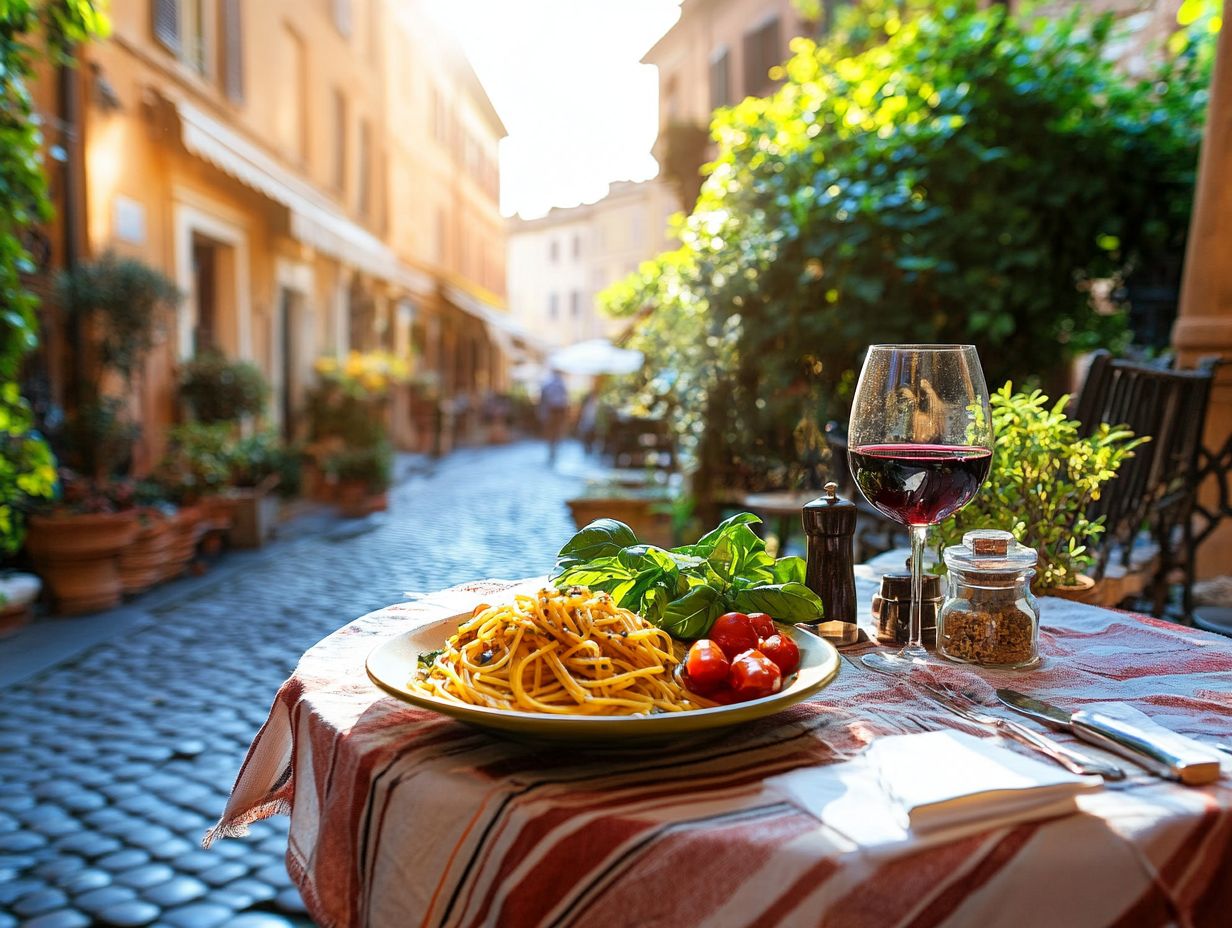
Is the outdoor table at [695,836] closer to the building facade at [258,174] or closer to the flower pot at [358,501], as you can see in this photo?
the building facade at [258,174]

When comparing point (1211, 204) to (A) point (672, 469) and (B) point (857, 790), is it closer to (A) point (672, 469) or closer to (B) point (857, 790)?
(B) point (857, 790)

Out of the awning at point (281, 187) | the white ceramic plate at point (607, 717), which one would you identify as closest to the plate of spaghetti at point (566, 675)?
the white ceramic plate at point (607, 717)

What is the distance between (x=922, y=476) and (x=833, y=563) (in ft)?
0.65

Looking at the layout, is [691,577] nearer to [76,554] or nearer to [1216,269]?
[1216,269]

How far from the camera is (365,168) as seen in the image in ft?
56.4

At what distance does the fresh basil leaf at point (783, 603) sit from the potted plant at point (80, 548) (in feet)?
18.4

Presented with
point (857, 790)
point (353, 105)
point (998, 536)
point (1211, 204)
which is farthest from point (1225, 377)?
point (353, 105)

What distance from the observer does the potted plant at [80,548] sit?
5.69 m

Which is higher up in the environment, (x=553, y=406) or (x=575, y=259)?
(x=575, y=259)

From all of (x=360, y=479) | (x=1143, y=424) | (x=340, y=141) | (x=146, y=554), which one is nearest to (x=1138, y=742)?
(x=1143, y=424)

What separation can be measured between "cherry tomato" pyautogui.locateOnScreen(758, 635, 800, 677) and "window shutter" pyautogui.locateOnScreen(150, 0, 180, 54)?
10.1m

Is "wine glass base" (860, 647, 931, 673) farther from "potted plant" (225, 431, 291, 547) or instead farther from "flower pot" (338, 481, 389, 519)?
"flower pot" (338, 481, 389, 519)

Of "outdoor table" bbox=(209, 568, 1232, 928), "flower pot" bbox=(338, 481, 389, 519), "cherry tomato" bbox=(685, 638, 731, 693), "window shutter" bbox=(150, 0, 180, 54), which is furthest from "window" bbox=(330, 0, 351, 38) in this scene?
"cherry tomato" bbox=(685, 638, 731, 693)

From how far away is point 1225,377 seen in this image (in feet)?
13.1
